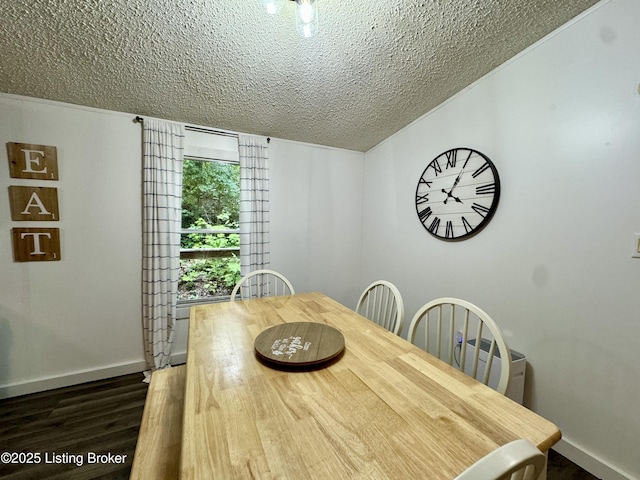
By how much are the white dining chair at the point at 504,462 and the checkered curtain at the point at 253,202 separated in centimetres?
227

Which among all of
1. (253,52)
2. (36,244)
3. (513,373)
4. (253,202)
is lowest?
(513,373)

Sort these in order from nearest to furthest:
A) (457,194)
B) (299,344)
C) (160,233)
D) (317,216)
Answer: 1. (299,344)
2. (457,194)
3. (160,233)
4. (317,216)

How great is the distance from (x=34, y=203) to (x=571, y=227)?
11.3 ft

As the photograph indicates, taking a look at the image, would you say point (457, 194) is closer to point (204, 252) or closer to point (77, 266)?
point (204, 252)

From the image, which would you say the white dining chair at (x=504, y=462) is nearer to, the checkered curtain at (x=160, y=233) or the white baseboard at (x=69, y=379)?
the checkered curtain at (x=160, y=233)

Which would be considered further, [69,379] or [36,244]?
[69,379]

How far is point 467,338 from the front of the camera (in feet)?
4.51

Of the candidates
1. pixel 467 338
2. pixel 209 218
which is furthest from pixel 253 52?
pixel 467 338

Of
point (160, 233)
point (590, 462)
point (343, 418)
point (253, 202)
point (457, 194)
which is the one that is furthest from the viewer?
point (253, 202)

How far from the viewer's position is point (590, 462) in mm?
1305

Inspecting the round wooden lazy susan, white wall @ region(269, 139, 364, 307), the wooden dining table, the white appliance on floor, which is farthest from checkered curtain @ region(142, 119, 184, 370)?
the white appliance on floor

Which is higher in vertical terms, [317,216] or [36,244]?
[317,216]

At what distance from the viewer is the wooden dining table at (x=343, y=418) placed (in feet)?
1.76

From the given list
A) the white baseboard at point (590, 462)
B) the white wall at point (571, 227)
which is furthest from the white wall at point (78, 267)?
the white baseboard at point (590, 462)
